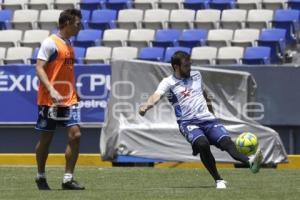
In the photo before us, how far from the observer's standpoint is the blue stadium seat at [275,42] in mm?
22469

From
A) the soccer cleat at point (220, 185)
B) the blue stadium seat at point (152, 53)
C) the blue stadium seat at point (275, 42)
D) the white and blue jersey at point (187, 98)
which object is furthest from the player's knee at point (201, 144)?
the blue stadium seat at point (275, 42)

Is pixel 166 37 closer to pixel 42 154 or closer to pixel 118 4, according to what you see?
pixel 118 4

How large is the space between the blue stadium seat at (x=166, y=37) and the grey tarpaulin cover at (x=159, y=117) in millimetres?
3776

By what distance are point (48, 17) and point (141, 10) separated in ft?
7.60

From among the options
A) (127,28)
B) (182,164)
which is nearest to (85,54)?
(127,28)

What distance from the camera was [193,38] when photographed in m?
23.5

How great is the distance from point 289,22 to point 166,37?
9.04 ft

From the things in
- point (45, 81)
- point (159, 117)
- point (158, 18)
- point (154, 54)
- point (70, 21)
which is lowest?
point (159, 117)

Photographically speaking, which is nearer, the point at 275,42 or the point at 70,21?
the point at 70,21

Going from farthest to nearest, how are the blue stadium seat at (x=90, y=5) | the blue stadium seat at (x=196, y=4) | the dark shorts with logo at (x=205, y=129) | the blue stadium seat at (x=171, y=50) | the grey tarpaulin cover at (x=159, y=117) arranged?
the blue stadium seat at (x=90, y=5), the blue stadium seat at (x=196, y=4), the blue stadium seat at (x=171, y=50), the grey tarpaulin cover at (x=159, y=117), the dark shorts with logo at (x=205, y=129)

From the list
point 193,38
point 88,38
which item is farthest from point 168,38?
point 88,38

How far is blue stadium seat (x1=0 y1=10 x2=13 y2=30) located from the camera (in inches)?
1008

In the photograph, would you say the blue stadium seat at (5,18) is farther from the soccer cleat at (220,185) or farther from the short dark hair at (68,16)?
the soccer cleat at (220,185)

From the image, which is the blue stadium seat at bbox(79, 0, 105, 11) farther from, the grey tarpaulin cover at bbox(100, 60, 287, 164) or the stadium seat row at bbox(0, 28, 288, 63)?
the grey tarpaulin cover at bbox(100, 60, 287, 164)
